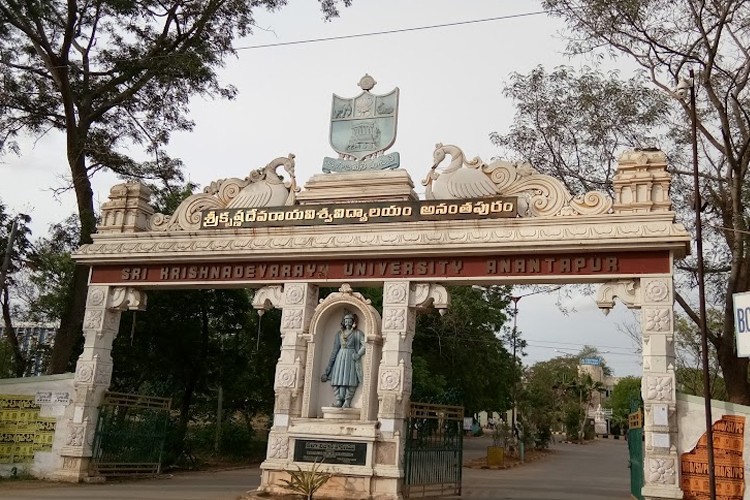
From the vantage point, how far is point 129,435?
1391 cm

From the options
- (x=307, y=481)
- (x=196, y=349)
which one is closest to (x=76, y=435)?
(x=307, y=481)

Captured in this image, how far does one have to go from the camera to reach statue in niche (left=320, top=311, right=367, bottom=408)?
1159 cm

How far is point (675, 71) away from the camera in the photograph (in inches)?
600

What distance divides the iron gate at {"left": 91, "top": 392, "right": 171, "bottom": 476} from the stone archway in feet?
1.06

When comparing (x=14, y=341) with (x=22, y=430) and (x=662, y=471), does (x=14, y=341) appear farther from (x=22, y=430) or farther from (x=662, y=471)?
(x=662, y=471)

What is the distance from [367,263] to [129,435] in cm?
636

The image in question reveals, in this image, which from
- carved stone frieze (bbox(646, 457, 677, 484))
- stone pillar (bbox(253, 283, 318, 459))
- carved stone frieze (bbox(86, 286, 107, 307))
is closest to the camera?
carved stone frieze (bbox(646, 457, 677, 484))

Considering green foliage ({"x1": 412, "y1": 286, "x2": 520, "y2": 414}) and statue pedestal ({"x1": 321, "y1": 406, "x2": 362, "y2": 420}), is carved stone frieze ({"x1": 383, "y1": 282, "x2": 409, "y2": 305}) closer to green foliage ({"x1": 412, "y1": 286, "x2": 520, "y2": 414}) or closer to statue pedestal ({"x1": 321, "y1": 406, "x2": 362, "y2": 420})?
statue pedestal ({"x1": 321, "y1": 406, "x2": 362, "y2": 420})

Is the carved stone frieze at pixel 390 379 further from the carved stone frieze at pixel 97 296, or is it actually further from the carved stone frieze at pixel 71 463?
the carved stone frieze at pixel 71 463

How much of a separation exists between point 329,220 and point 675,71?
884 cm

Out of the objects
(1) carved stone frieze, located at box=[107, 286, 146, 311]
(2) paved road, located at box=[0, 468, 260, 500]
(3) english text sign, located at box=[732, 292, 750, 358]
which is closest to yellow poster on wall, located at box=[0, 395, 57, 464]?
(2) paved road, located at box=[0, 468, 260, 500]

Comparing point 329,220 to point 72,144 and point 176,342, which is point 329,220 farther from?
point 176,342

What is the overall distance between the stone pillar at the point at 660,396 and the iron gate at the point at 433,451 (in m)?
3.50

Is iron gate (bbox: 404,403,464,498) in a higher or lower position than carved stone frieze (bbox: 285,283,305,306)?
lower
